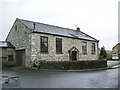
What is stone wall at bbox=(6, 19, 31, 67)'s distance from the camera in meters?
15.7

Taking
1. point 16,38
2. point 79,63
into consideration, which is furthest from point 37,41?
point 79,63

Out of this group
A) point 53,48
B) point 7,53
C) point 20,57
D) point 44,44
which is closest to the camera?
point 44,44

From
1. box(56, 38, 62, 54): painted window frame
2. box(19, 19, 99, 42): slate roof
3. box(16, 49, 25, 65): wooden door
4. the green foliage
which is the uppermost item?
box(19, 19, 99, 42): slate roof

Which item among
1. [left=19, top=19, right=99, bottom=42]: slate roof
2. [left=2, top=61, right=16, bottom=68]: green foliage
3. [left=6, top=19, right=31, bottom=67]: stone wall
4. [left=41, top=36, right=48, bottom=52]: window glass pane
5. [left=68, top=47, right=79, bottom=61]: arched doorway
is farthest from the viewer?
[left=68, top=47, right=79, bottom=61]: arched doorway

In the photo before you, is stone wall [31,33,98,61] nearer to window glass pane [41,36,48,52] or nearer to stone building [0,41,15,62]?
window glass pane [41,36,48,52]

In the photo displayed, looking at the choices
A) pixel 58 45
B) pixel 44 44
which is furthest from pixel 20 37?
pixel 58 45

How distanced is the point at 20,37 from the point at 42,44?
369 centimetres

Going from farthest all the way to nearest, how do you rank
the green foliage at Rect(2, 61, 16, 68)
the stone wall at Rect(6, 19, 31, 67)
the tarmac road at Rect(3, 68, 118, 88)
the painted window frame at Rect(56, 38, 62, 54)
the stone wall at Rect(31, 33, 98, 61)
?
the painted window frame at Rect(56, 38, 62, 54)
the green foliage at Rect(2, 61, 16, 68)
the stone wall at Rect(6, 19, 31, 67)
the stone wall at Rect(31, 33, 98, 61)
the tarmac road at Rect(3, 68, 118, 88)

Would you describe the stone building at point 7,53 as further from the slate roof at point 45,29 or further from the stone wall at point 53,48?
the stone wall at point 53,48

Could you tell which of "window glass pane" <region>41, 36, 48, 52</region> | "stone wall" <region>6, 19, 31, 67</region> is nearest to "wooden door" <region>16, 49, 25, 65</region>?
"stone wall" <region>6, 19, 31, 67</region>

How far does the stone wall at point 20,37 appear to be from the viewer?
51.4 ft

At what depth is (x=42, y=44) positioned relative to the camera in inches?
639

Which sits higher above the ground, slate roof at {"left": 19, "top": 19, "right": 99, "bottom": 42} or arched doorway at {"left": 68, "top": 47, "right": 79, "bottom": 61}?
slate roof at {"left": 19, "top": 19, "right": 99, "bottom": 42}

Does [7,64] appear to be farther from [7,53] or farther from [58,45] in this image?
[58,45]
